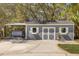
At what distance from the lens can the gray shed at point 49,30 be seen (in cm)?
878

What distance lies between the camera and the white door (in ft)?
28.9

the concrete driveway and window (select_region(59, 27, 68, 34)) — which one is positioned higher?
window (select_region(59, 27, 68, 34))

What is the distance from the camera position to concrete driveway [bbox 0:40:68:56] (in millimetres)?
8781

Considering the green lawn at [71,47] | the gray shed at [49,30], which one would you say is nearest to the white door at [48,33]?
the gray shed at [49,30]

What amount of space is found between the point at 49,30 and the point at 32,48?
299 millimetres

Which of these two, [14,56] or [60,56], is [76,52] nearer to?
[60,56]

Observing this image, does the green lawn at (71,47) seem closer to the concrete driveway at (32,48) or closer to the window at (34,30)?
the concrete driveway at (32,48)

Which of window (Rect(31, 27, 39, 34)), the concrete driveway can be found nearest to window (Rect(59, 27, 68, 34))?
the concrete driveway

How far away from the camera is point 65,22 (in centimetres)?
877

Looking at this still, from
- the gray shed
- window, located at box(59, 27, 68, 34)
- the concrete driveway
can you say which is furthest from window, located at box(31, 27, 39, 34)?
window, located at box(59, 27, 68, 34)

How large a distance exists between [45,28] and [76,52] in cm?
47

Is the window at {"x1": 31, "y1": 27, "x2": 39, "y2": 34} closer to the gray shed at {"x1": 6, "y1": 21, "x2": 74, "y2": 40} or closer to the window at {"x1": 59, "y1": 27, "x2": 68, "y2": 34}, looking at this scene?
the gray shed at {"x1": 6, "y1": 21, "x2": 74, "y2": 40}

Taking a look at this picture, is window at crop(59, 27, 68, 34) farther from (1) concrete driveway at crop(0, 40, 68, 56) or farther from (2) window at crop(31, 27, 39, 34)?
(2) window at crop(31, 27, 39, 34)

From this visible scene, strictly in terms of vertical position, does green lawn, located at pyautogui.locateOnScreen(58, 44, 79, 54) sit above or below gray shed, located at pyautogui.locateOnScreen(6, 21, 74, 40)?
below
